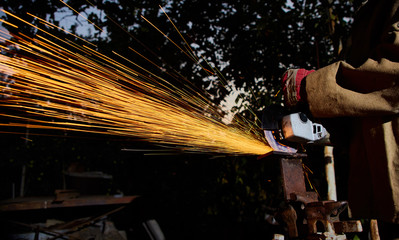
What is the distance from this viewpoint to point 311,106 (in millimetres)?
1642

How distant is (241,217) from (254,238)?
2.07 feet

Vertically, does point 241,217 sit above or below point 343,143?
below

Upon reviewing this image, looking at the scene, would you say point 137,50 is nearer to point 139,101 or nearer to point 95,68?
point 95,68

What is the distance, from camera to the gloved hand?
69.2 inches

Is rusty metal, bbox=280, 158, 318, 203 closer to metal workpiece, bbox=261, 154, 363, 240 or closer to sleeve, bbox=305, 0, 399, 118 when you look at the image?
metal workpiece, bbox=261, 154, 363, 240

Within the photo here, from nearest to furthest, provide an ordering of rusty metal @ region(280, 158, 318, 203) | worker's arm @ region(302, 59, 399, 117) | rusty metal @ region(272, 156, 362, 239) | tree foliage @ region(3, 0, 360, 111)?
worker's arm @ region(302, 59, 399, 117) → rusty metal @ region(272, 156, 362, 239) → rusty metal @ region(280, 158, 318, 203) → tree foliage @ region(3, 0, 360, 111)

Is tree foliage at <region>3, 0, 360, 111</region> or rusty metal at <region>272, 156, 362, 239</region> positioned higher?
tree foliage at <region>3, 0, 360, 111</region>

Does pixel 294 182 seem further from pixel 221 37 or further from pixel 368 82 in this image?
pixel 221 37

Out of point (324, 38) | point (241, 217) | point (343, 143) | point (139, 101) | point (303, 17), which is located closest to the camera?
point (343, 143)

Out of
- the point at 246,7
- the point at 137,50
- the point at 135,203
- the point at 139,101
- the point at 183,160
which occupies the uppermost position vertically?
the point at 246,7

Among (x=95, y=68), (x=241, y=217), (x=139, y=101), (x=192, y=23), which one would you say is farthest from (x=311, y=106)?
(x=241, y=217)

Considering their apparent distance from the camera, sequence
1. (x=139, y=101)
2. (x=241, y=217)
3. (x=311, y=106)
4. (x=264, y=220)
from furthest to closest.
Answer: (x=241, y=217) < (x=264, y=220) < (x=139, y=101) < (x=311, y=106)

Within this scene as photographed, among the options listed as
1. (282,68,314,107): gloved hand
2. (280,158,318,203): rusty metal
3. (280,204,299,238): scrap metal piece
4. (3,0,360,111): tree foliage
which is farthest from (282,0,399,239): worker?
(3,0,360,111): tree foliage

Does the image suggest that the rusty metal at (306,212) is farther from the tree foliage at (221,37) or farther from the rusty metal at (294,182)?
the tree foliage at (221,37)
